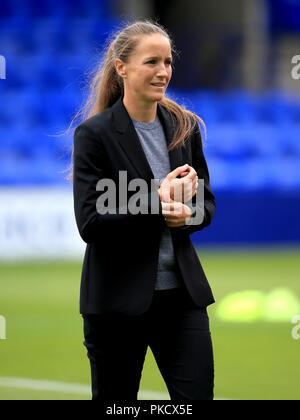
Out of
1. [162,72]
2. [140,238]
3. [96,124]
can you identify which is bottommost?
[140,238]

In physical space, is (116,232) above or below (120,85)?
below

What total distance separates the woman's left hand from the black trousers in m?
0.28

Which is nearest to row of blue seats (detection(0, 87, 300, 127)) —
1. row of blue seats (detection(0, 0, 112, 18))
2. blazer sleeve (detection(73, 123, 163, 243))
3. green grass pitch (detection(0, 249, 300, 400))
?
row of blue seats (detection(0, 0, 112, 18))

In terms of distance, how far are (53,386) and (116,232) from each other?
2901mm

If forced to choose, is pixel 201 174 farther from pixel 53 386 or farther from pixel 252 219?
pixel 252 219

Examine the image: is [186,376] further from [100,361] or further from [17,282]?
[17,282]

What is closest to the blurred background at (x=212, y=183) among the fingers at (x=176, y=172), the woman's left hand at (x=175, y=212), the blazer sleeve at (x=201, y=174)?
the blazer sleeve at (x=201, y=174)

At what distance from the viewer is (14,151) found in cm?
1593

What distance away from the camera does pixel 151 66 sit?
3.32m

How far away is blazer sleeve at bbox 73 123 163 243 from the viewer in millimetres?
3236

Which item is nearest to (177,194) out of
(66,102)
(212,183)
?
(212,183)

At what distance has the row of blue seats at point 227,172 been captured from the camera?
50.3 feet

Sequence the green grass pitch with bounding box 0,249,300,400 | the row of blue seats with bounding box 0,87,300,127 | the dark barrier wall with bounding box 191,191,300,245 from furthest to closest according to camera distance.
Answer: the row of blue seats with bounding box 0,87,300,127 < the dark barrier wall with bounding box 191,191,300,245 < the green grass pitch with bounding box 0,249,300,400

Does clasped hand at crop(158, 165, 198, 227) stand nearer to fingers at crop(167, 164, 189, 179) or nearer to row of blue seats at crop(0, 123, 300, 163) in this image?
fingers at crop(167, 164, 189, 179)
